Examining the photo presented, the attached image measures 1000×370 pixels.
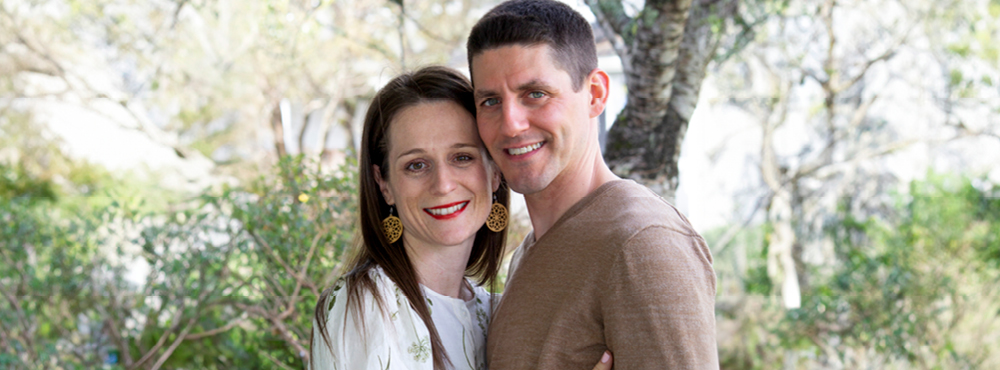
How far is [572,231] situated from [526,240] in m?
0.31

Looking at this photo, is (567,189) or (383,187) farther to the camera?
(383,187)

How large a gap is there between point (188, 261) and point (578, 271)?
2.71 meters

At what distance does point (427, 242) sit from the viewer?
1.55 metres

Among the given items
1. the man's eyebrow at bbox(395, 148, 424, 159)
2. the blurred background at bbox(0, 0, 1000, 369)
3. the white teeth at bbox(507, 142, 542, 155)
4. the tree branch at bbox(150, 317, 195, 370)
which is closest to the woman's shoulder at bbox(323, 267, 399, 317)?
the man's eyebrow at bbox(395, 148, 424, 159)

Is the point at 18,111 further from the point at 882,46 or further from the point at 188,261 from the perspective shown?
the point at 882,46

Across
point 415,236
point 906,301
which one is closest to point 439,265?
point 415,236

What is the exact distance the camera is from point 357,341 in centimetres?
131

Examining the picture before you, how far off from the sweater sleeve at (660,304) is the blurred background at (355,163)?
1633 millimetres

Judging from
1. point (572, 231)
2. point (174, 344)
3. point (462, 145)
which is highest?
point (462, 145)

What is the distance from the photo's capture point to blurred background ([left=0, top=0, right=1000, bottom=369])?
9.59 feet

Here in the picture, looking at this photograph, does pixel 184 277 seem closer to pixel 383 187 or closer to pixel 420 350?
pixel 383 187

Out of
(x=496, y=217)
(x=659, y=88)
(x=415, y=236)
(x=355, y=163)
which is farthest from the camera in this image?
(x=355, y=163)

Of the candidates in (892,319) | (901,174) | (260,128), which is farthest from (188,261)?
(901,174)

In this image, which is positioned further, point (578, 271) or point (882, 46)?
point (882, 46)
